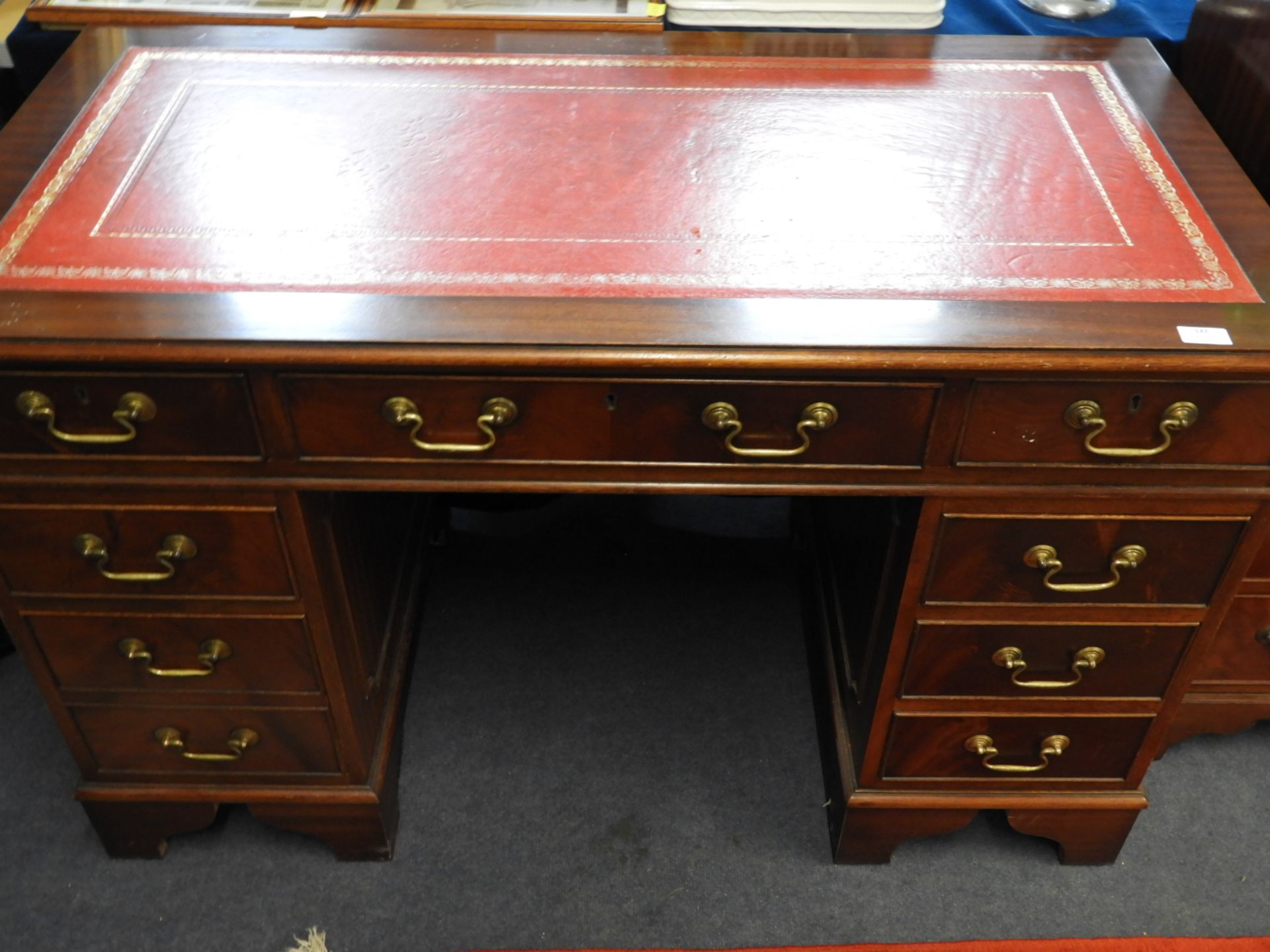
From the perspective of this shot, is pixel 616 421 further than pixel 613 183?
No

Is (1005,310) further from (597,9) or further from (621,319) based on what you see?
(597,9)

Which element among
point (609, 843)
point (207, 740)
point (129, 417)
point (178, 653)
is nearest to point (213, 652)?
point (178, 653)

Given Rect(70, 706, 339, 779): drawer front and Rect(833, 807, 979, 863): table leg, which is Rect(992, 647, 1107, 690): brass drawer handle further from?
Rect(70, 706, 339, 779): drawer front

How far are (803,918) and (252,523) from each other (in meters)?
0.77

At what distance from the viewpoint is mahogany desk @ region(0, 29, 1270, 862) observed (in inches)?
37.5

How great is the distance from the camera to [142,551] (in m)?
1.09

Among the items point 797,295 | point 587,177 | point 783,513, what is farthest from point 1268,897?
point 587,177

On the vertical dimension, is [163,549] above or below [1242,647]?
above

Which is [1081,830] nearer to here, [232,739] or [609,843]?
[609,843]

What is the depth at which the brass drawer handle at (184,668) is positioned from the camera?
1.17 m

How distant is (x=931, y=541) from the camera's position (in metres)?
1.09

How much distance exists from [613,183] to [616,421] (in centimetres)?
25

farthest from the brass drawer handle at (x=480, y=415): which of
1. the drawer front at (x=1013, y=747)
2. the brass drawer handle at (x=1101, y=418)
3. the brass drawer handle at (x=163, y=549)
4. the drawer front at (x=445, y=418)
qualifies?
the drawer front at (x=1013, y=747)

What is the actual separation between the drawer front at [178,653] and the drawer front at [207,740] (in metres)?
0.04
